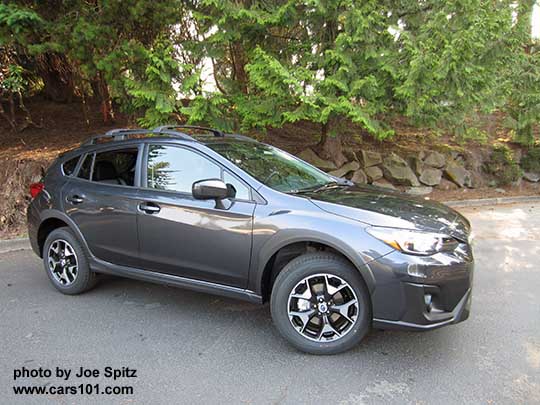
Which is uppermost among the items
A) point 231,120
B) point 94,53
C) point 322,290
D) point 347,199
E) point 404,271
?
point 94,53

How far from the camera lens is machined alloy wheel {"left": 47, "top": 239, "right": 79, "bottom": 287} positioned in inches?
163

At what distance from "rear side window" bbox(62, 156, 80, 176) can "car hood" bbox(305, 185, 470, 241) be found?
2.65m

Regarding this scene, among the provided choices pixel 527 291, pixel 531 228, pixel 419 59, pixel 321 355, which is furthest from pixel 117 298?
pixel 531 228

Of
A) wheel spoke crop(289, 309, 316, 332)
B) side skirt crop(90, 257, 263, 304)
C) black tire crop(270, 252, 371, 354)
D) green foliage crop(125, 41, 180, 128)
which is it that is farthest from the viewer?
green foliage crop(125, 41, 180, 128)

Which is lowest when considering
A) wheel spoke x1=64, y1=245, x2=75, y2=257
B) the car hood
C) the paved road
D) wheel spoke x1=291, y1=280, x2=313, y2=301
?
the paved road

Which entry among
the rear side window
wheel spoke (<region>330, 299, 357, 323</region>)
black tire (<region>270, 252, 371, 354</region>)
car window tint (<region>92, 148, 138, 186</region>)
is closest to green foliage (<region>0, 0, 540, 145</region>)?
the rear side window

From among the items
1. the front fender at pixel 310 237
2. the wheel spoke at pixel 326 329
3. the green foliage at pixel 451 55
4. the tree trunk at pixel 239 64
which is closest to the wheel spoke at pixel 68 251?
the front fender at pixel 310 237

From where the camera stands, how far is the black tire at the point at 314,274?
9.44ft

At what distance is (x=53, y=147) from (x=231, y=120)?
4224 millimetres

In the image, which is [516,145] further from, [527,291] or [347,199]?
[347,199]

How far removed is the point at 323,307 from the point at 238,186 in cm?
118

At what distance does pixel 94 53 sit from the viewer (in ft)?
21.8

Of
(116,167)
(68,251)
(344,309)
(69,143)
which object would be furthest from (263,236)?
(69,143)

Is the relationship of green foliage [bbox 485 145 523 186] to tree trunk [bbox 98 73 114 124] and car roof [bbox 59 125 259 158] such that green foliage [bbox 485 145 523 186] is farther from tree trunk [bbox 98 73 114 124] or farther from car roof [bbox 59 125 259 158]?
tree trunk [bbox 98 73 114 124]
